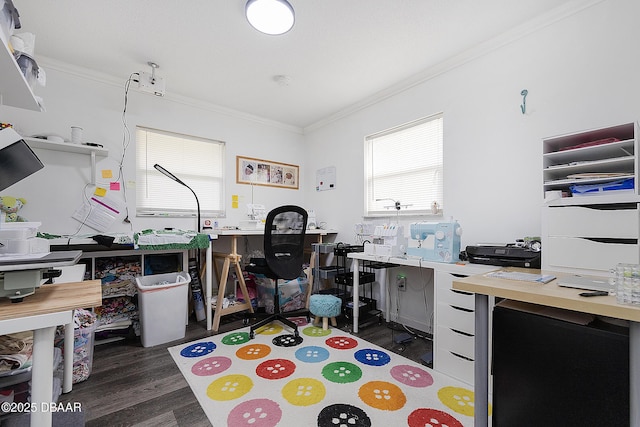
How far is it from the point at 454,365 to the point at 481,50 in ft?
7.95

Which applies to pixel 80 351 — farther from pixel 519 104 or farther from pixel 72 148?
pixel 519 104

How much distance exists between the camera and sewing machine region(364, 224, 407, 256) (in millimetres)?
2352

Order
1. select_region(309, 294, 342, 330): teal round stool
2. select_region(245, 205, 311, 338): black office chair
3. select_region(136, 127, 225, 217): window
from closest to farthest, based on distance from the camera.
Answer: select_region(245, 205, 311, 338): black office chair < select_region(309, 294, 342, 330): teal round stool < select_region(136, 127, 225, 217): window

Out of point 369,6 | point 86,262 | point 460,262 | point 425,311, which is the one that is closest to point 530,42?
point 369,6

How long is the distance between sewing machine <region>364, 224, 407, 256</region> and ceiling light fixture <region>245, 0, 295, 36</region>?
1715mm

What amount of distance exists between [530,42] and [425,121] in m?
0.93

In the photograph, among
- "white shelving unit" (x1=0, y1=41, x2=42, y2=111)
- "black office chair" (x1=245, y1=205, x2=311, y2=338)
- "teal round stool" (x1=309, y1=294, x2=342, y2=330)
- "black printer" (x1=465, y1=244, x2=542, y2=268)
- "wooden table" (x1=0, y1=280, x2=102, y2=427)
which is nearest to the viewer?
"wooden table" (x1=0, y1=280, x2=102, y2=427)

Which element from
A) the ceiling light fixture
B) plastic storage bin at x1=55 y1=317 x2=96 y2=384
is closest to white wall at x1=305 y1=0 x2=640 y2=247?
the ceiling light fixture

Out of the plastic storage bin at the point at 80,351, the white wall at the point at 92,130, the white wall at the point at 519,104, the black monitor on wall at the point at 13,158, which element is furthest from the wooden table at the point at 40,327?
the white wall at the point at 519,104

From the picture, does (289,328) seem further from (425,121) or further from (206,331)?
(425,121)

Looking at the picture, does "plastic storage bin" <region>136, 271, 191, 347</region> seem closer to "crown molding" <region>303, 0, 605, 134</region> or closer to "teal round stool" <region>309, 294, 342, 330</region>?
"teal round stool" <region>309, 294, 342, 330</region>

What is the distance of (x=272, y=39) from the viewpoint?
2197 millimetres

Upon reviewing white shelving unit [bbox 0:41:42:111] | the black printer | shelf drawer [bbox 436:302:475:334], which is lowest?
shelf drawer [bbox 436:302:475:334]

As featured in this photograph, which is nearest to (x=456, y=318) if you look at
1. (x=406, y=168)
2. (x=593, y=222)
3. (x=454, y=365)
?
(x=454, y=365)
